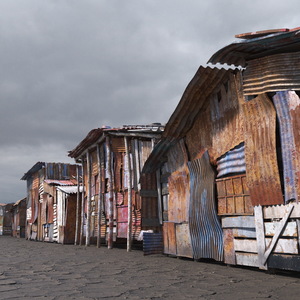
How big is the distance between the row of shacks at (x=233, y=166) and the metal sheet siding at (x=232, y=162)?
21mm

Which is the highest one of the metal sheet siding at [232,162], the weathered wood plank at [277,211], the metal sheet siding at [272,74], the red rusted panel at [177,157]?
the metal sheet siding at [272,74]

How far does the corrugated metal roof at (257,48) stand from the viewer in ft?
22.0

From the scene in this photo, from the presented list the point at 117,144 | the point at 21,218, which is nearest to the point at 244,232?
the point at 117,144

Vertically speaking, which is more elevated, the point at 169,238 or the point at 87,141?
the point at 87,141

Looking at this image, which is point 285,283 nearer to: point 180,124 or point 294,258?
point 294,258

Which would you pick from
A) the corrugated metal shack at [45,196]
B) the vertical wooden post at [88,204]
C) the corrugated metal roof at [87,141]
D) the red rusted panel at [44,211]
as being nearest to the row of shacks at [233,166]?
the corrugated metal roof at [87,141]

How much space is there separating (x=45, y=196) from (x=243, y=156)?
2149 centimetres

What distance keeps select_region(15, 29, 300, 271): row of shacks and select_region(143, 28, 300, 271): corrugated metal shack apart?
2 cm

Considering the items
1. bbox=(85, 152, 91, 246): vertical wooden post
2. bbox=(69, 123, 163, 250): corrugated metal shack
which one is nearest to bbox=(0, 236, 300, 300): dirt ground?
bbox=(69, 123, 163, 250): corrugated metal shack

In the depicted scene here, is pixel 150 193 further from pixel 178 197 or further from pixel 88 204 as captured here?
pixel 88 204

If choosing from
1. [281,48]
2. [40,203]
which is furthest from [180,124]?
[40,203]

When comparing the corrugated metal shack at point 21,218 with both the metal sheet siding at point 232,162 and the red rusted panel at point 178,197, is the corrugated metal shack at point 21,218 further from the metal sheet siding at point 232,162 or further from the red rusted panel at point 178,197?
the metal sheet siding at point 232,162

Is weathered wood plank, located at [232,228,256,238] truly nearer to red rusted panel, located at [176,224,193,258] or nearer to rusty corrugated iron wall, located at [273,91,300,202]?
rusty corrugated iron wall, located at [273,91,300,202]

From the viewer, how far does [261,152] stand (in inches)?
292
